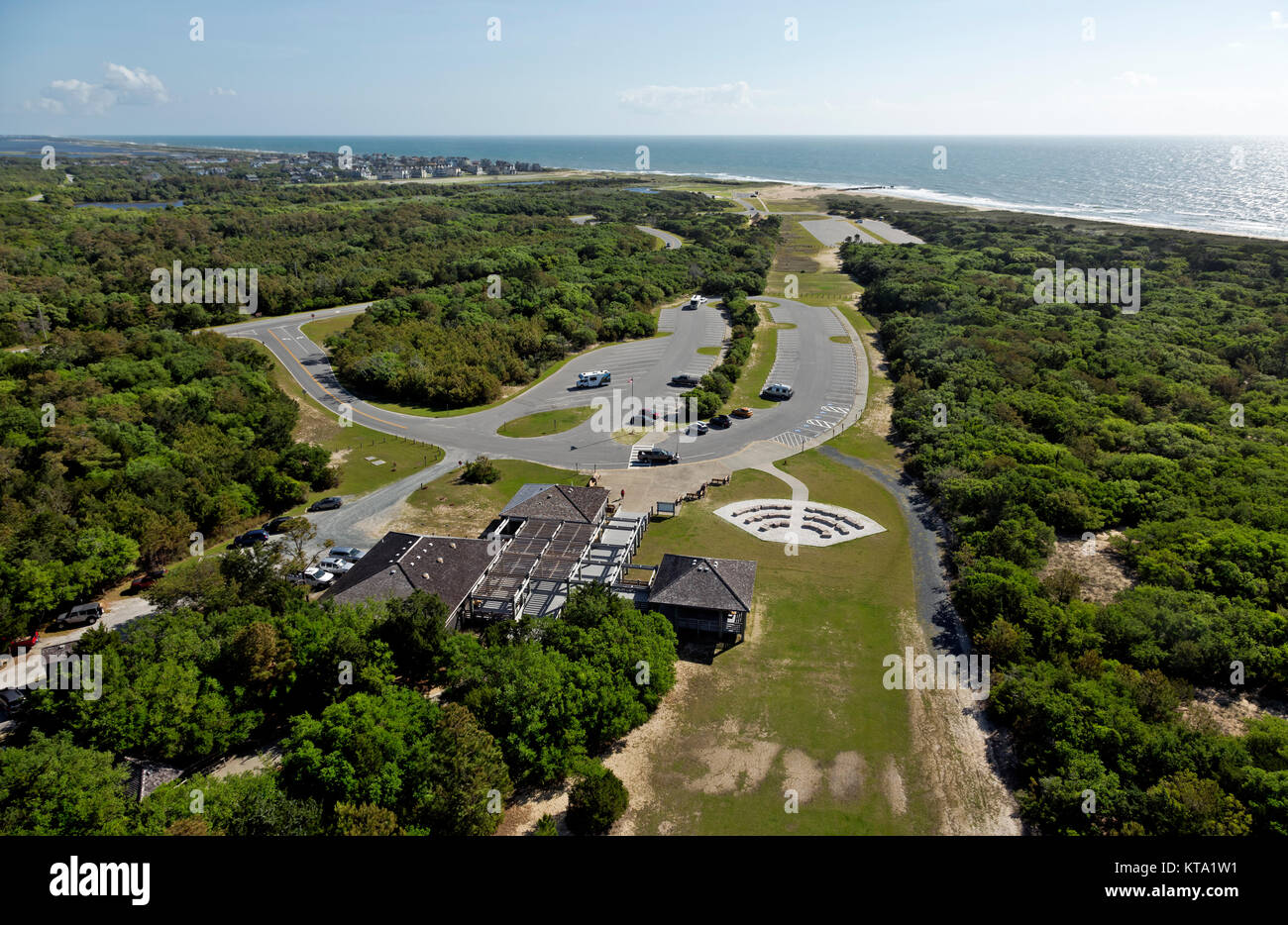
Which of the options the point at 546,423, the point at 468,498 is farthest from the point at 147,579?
the point at 546,423

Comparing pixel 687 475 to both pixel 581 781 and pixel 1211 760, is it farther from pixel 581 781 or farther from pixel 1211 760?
pixel 1211 760

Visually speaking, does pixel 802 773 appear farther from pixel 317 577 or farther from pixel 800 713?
pixel 317 577

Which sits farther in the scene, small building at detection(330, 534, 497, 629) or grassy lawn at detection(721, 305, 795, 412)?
grassy lawn at detection(721, 305, 795, 412)

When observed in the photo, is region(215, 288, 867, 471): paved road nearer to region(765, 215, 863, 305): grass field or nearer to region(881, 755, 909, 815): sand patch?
region(765, 215, 863, 305): grass field

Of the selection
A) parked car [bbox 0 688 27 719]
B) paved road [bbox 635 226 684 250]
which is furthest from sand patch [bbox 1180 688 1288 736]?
paved road [bbox 635 226 684 250]

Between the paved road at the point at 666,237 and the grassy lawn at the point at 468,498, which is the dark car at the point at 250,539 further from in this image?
the paved road at the point at 666,237

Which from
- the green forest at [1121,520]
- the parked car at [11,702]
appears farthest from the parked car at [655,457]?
the parked car at [11,702]
